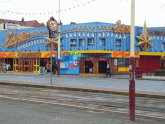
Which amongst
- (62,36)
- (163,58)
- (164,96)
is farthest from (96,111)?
(163,58)

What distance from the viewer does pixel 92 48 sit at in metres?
41.2

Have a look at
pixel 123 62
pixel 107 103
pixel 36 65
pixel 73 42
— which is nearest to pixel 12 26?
pixel 36 65

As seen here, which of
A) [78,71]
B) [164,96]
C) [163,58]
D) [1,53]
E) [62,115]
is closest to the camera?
[62,115]

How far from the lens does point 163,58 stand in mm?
48906

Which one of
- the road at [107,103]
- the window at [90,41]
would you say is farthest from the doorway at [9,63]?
the road at [107,103]

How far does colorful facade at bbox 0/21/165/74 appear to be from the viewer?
41.3 meters

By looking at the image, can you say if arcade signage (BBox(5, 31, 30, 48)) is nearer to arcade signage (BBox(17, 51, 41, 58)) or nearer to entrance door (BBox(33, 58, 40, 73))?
arcade signage (BBox(17, 51, 41, 58))

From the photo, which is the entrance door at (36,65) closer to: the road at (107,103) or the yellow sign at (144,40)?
the yellow sign at (144,40)

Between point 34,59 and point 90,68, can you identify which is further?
point 34,59

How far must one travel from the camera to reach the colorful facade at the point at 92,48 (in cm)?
4134

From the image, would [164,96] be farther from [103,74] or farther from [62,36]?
[62,36]

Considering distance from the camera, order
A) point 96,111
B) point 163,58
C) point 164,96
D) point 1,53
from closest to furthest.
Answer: point 96,111
point 164,96
point 163,58
point 1,53

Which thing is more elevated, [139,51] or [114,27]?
[114,27]

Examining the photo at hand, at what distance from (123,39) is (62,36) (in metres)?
8.93
